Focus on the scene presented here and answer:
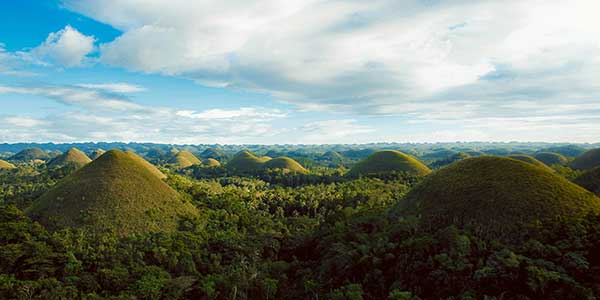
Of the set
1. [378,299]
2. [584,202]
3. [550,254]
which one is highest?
[584,202]

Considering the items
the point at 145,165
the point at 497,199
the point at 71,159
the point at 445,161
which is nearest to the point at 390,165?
the point at 145,165

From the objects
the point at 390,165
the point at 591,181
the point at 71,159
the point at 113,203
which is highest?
the point at 71,159

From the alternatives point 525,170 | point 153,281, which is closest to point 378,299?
point 153,281

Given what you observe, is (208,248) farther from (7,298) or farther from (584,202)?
(584,202)

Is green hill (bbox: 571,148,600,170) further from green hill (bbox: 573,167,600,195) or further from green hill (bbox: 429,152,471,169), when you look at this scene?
green hill (bbox: 429,152,471,169)

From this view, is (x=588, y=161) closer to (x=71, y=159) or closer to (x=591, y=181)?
(x=591, y=181)

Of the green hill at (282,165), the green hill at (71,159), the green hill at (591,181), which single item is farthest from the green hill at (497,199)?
the green hill at (71,159)
